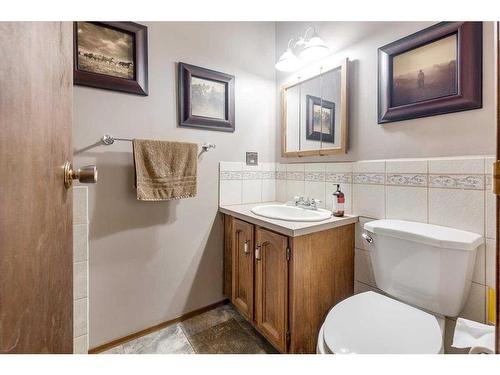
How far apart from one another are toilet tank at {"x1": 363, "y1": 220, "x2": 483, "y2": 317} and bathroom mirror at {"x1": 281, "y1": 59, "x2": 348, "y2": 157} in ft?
1.99

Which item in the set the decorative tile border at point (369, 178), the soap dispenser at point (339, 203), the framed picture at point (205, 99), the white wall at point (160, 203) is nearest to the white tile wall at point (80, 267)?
the white wall at point (160, 203)

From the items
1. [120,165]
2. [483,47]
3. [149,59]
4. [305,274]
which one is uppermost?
[149,59]

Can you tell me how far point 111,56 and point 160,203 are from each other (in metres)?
0.87

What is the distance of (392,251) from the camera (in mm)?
1070

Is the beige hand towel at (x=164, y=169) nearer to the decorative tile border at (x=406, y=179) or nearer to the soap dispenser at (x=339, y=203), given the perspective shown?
the soap dispenser at (x=339, y=203)

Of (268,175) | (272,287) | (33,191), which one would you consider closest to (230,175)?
(268,175)

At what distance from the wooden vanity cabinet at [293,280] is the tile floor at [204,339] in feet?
0.43

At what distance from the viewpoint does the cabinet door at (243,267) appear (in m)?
1.40

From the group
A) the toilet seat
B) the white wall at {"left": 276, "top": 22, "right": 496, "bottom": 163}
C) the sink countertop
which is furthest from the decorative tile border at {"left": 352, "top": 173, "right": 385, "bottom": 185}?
the toilet seat

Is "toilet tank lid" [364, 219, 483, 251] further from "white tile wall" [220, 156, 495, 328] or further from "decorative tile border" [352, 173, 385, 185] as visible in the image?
"decorative tile border" [352, 173, 385, 185]

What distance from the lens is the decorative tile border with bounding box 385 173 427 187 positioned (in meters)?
1.13

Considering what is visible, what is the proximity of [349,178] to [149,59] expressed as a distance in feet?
4.66

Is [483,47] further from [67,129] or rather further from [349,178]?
[67,129]

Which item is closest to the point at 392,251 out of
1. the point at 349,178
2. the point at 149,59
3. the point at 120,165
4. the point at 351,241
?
the point at 351,241
